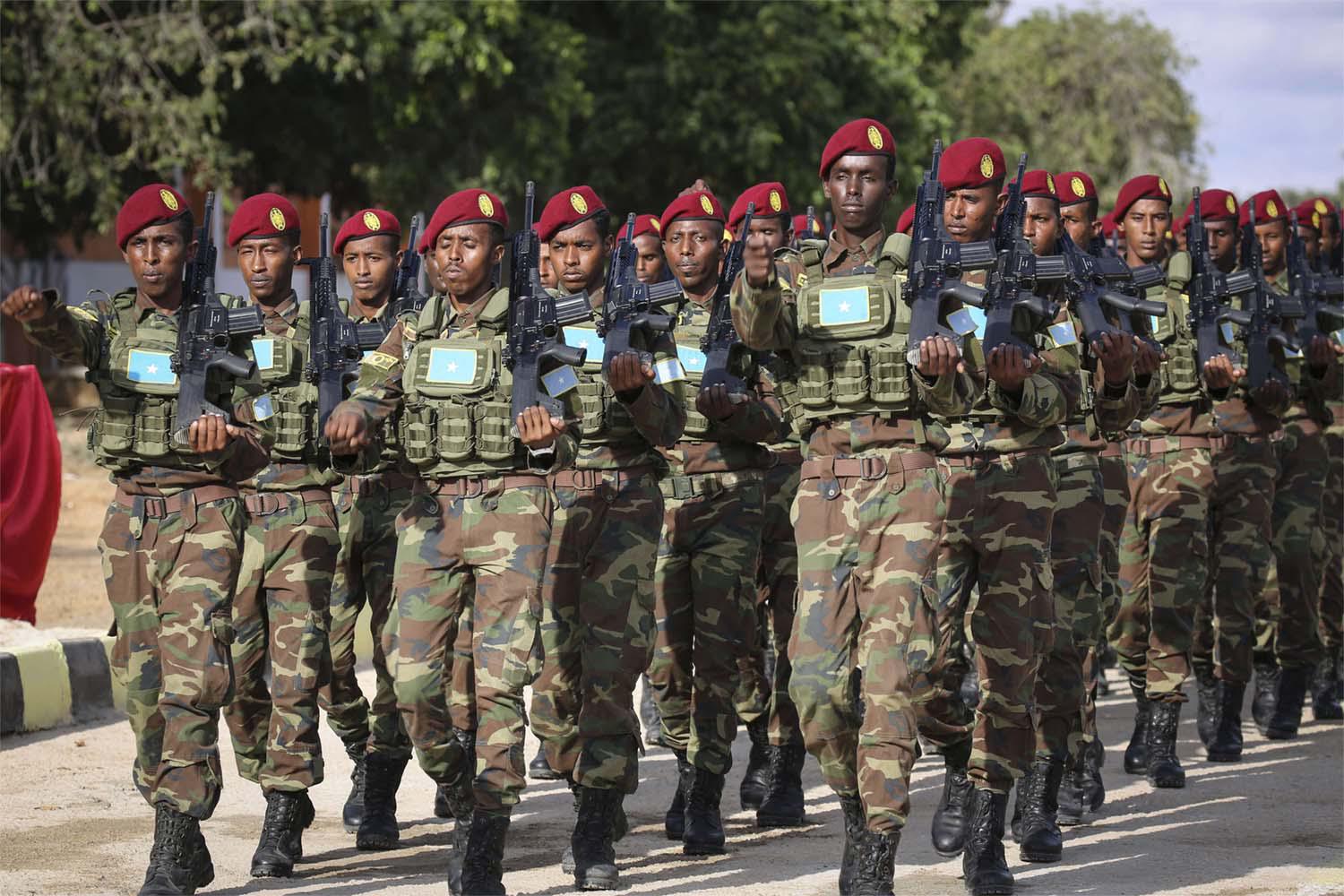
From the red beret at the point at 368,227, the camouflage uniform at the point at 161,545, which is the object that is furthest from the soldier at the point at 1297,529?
the camouflage uniform at the point at 161,545

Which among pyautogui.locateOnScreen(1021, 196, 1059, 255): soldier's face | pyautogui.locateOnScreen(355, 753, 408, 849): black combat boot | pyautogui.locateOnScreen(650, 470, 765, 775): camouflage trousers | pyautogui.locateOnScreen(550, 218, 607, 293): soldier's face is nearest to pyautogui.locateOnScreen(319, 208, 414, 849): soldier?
pyautogui.locateOnScreen(355, 753, 408, 849): black combat boot

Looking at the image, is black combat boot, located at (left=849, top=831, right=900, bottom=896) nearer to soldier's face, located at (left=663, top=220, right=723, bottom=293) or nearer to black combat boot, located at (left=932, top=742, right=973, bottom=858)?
black combat boot, located at (left=932, top=742, right=973, bottom=858)

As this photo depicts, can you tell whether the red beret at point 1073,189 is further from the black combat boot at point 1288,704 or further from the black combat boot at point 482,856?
the black combat boot at point 482,856

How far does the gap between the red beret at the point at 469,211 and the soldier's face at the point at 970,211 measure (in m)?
1.71

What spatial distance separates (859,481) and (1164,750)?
360cm

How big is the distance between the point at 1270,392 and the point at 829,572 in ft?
14.6

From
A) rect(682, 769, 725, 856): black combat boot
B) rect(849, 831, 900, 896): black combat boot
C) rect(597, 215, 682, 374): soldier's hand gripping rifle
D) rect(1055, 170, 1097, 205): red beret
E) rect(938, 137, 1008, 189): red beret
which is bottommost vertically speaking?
rect(682, 769, 725, 856): black combat boot

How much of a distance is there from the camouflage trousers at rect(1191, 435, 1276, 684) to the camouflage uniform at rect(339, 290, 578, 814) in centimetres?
453

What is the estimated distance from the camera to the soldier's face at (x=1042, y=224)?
8758 mm

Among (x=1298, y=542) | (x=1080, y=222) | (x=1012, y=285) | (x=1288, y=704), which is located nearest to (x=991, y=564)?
(x=1012, y=285)

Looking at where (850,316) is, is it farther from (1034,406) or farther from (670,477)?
(670,477)

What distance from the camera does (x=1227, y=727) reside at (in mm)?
10711

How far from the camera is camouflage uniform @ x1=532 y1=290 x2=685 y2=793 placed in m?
7.75

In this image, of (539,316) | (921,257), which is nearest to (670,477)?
(539,316)
